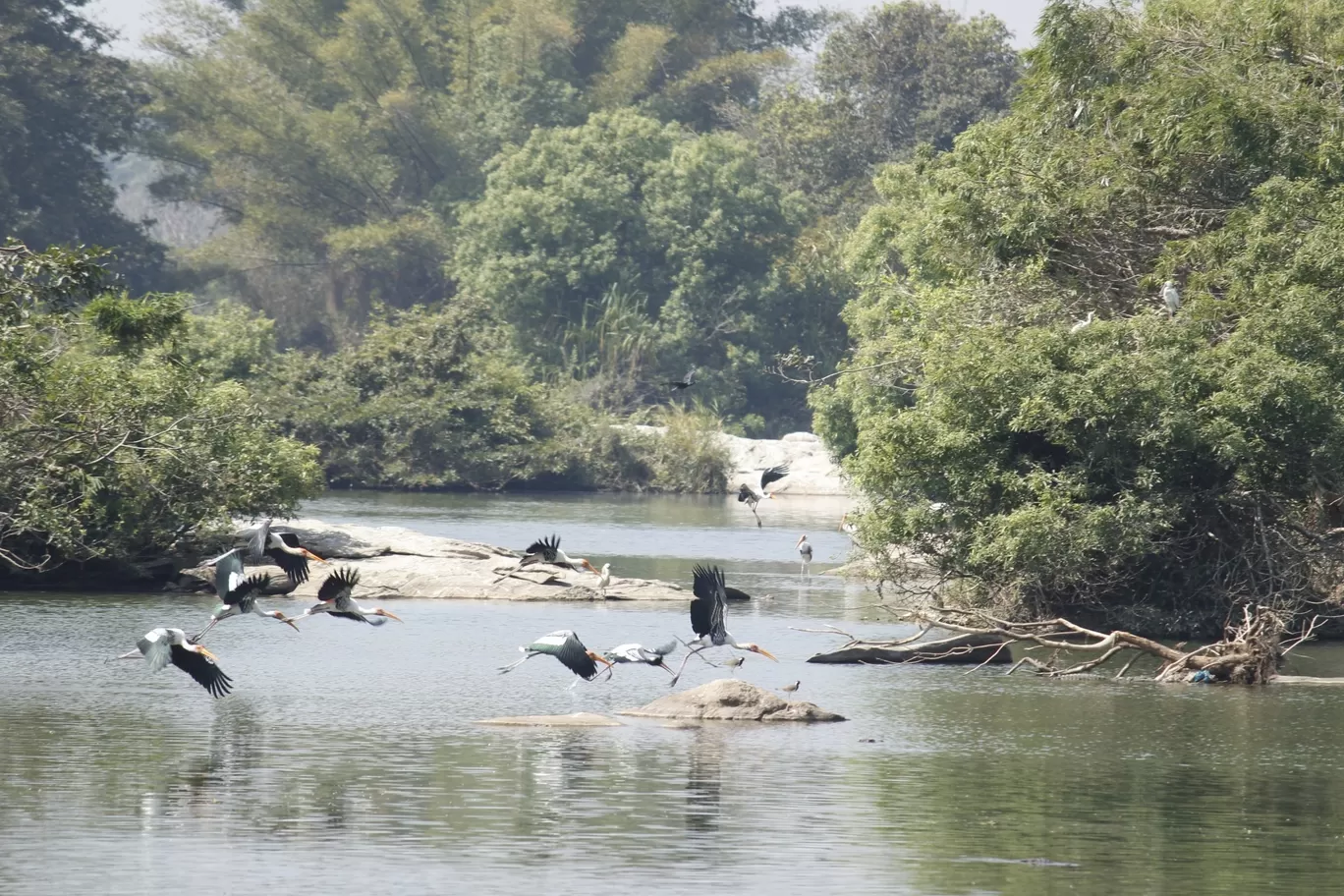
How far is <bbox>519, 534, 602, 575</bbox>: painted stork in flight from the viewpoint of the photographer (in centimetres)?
2867

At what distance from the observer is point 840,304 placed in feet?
254

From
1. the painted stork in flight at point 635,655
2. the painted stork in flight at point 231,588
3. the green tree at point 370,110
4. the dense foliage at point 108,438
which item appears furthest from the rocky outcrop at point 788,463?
the painted stork in flight at point 635,655

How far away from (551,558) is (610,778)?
12.5 m

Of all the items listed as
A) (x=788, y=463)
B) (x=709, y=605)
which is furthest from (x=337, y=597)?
(x=788, y=463)

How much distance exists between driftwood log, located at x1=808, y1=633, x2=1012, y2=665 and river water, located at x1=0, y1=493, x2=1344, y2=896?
1.58 feet

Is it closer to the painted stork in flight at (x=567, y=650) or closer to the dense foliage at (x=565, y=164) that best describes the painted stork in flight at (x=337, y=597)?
the painted stork in flight at (x=567, y=650)

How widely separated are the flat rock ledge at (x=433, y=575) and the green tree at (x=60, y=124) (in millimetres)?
43098

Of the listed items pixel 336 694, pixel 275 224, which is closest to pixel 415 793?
pixel 336 694

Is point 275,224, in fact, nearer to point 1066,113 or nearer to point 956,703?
point 1066,113

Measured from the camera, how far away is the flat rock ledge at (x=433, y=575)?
30000mm

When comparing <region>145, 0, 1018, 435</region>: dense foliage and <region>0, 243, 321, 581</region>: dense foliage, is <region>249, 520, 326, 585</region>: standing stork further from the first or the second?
<region>145, 0, 1018, 435</region>: dense foliage

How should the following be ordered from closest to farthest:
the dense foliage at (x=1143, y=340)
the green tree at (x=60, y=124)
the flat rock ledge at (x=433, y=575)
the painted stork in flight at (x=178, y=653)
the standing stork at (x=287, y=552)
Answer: the painted stork in flight at (x=178, y=653) → the standing stork at (x=287, y=552) → the dense foliage at (x=1143, y=340) → the flat rock ledge at (x=433, y=575) → the green tree at (x=60, y=124)

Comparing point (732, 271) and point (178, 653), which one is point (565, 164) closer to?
point (732, 271)

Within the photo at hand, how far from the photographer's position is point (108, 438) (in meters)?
27.5
